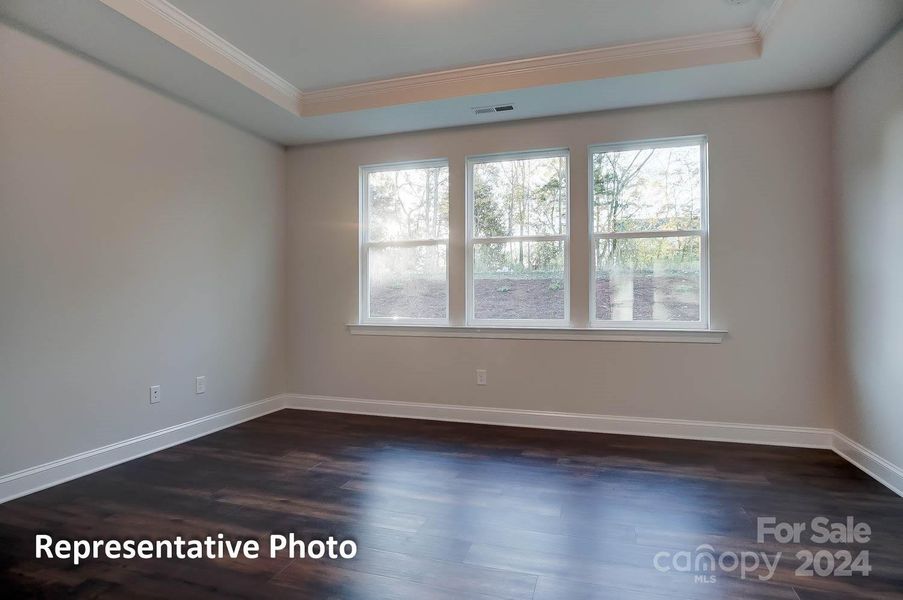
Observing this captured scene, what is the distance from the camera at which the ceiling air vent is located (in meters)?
3.59

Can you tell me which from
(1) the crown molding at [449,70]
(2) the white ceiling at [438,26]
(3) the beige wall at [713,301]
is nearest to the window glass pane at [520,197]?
(3) the beige wall at [713,301]

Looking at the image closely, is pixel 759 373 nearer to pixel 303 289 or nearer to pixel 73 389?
pixel 303 289

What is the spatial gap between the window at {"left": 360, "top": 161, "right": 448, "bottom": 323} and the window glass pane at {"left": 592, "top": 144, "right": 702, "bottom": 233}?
1361mm

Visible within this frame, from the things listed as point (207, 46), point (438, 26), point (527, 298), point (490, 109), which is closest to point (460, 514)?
point (527, 298)

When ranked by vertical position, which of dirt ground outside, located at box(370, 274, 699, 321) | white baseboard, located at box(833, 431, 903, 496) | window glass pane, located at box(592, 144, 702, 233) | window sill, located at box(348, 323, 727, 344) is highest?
window glass pane, located at box(592, 144, 702, 233)

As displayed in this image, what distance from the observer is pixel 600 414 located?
12.1ft

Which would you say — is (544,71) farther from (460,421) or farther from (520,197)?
(460,421)

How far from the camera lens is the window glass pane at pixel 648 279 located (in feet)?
11.8

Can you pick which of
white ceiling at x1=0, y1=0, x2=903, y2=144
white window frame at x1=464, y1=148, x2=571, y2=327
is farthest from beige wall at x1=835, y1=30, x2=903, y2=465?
white window frame at x1=464, y1=148, x2=571, y2=327

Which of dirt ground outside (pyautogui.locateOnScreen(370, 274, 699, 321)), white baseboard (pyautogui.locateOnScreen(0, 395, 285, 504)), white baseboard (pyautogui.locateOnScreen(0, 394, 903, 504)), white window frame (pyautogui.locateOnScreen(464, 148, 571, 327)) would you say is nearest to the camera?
white baseboard (pyautogui.locateOnScreen(0, 395, 285, 504))

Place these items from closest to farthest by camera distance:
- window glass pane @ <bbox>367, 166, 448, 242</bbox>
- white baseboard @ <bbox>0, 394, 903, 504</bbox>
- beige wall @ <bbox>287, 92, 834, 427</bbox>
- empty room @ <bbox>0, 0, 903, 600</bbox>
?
1. empty room @ <bbox>0, 0, 903, 600</bbox>
2. white baseboard @ <bbox>0, 394, 903, 504</bbox>
3. beige wall @ <bbox>287, 92, 834, 427</bbox>
4. window glass pane @ <bbox>367, 166, 448, 242</bbox>

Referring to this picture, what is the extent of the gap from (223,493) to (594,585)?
196cm

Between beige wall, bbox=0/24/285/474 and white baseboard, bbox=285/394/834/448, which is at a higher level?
beige wall, bbox=0/24/285/474

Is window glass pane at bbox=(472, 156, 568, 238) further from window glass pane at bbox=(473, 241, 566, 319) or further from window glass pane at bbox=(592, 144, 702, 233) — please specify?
window glass pane at bbox=(592, 144, 702, 233)
